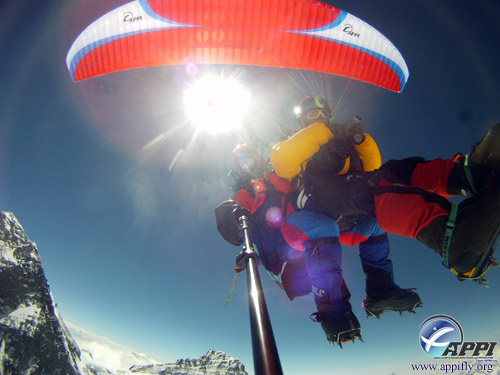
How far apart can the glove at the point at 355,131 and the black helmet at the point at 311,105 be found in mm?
807

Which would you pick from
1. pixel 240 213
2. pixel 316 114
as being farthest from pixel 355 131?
pixel 240 213

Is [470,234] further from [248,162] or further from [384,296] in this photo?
[248,162]

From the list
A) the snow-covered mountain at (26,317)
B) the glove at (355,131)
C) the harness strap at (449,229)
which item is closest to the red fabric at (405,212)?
the harness strap at (449,229)

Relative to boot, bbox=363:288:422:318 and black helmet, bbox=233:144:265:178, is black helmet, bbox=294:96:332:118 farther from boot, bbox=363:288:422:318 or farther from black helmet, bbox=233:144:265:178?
boot, bbox=363:288:422:318

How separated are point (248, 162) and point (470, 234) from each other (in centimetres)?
304

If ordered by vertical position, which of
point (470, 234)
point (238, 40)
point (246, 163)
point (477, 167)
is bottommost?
point (470, 234)

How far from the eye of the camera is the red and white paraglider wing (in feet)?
18.4

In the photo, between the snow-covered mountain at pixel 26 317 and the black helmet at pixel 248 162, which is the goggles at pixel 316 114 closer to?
the black helmet at pixel 248 162

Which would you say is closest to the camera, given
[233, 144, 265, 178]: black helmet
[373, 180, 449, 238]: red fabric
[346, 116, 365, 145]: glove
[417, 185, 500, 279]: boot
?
[417, 185, 500, 279]: boot

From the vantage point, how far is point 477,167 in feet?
5.82

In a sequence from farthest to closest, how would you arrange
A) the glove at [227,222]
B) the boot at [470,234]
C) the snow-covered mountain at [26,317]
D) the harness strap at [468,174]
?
1. the snow-covered mountain at [26,317]
2. the glove at [227,222]
3. the harness strap at [468,174]
4. the boot at [470,234]

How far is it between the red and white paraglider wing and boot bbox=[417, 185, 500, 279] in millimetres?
5924

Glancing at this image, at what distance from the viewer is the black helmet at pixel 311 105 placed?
337 centimetres

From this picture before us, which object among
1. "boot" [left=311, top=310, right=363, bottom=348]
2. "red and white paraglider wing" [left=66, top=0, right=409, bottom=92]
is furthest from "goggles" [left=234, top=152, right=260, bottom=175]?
"red and white paraglider wing" [left=66, top=0, right=409, bottom=92]
